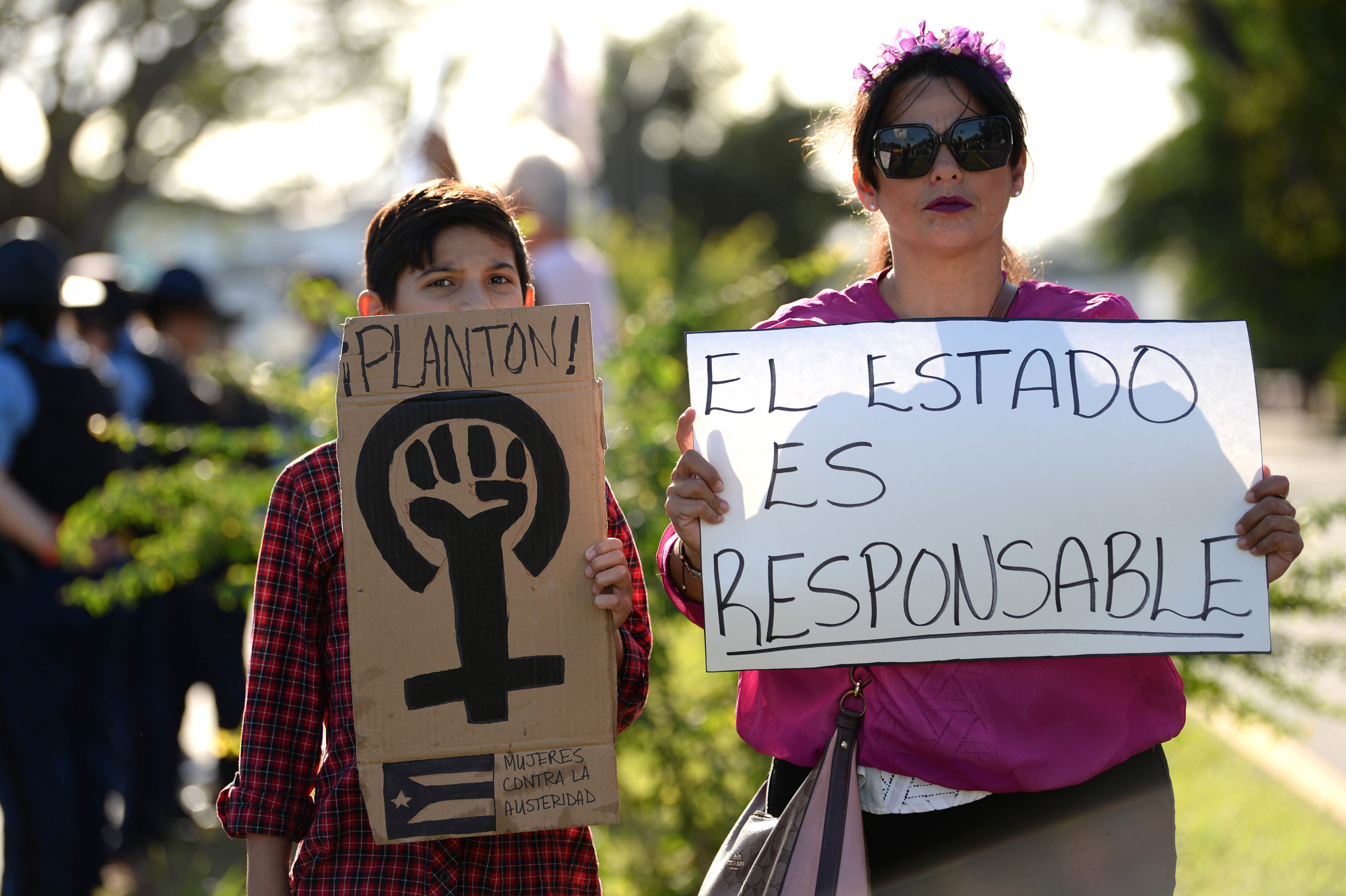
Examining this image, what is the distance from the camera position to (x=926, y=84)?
1853 millimetres

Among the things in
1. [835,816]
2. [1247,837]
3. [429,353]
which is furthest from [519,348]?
[1247,837]

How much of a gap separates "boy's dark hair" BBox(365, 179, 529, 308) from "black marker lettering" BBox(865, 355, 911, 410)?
62 cm

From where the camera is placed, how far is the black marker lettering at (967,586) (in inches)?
69.4

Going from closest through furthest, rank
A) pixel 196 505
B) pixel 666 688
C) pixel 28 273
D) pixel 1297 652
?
pixel 666 688, pixel 196 505, pixel 28 273, pixel 1297 652

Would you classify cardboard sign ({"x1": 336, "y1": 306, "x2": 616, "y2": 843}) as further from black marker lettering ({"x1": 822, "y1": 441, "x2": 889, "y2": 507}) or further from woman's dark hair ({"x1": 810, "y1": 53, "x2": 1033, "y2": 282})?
woman's dark hair ({"x1": 810, "y1": 53, "x2": 1033, "y2": 282})

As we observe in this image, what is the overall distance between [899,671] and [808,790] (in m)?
0.22

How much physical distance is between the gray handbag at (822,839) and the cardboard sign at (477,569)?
0.23 meters

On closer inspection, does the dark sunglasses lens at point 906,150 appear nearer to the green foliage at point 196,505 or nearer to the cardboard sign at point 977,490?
the cardboard sign at point 977,490

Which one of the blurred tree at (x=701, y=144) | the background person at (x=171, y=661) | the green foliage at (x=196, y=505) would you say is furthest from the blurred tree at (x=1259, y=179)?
the blurred tree at (x=701, y=144)

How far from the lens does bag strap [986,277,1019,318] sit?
6.30 ft

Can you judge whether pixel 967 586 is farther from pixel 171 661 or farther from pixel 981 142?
pixel 171 661

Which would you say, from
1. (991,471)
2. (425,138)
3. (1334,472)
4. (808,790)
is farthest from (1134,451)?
(1334,472)

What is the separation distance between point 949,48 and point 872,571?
2.73 feet

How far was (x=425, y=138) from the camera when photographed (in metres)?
4.46
